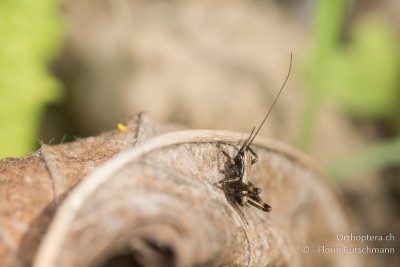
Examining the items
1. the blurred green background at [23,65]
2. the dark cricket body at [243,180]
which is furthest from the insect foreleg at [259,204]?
the blurred green background at [23,65]

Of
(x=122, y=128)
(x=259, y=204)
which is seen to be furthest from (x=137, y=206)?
(x=259, y=204)

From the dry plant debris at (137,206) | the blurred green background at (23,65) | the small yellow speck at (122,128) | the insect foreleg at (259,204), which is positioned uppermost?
the blurred green background at (23,65)

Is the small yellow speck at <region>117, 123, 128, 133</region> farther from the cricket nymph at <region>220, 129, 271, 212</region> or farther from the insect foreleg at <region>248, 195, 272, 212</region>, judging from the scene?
the insect foreleg at <region>248, 195, 272, 212</region>

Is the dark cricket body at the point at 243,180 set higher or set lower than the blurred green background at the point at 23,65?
lower

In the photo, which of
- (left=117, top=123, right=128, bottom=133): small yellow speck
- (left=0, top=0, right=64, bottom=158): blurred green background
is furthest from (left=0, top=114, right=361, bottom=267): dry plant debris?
(left=0, top=0, right=64, bottom=158): blurred green background

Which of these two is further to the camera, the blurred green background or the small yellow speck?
the blurred green background

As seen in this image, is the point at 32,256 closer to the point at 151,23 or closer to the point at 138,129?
the point at 138,129

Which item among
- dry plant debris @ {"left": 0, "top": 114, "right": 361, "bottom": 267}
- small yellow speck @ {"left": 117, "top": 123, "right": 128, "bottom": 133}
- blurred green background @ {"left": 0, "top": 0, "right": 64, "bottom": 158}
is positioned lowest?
dry plant debris @ {"left": 0, "top": 114, "right": 361, "bottom": 267}

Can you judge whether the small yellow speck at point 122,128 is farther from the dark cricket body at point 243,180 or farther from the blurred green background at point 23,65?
the blurred green background at point 23,65
